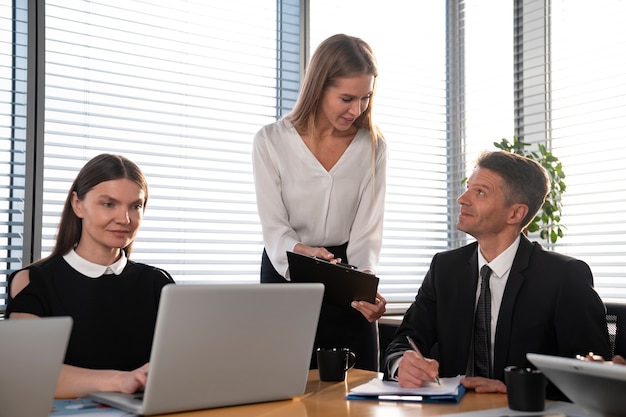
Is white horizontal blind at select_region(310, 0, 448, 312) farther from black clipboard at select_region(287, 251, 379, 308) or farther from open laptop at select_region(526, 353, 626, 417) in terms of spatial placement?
open laptop at select_region(526, 353, 626, 417)

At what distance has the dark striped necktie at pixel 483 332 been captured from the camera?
6.83ft

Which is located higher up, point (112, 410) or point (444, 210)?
point (444, 210)

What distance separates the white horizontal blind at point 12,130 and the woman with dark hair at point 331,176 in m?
1.30

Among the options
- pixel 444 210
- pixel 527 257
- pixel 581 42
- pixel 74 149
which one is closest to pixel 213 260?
pixel 74 149

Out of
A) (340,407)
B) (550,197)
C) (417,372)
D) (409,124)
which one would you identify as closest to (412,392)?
(417,372)

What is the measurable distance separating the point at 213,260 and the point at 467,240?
180 centimetres

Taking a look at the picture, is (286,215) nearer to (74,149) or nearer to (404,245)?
(74,149)

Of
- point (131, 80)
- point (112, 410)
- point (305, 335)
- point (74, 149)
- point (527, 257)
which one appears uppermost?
point (131, 80)

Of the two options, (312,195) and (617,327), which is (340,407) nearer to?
(617,327)

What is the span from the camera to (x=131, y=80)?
3.58 metres

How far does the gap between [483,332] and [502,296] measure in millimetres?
118

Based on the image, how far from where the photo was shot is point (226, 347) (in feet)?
4.62

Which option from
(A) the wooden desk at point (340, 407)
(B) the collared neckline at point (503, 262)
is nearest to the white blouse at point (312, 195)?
(B) the collared neckline at point (503, 262)

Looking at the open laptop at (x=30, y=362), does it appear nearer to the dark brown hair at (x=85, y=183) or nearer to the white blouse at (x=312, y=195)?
the dark brown hair at (x=85, y=183)
